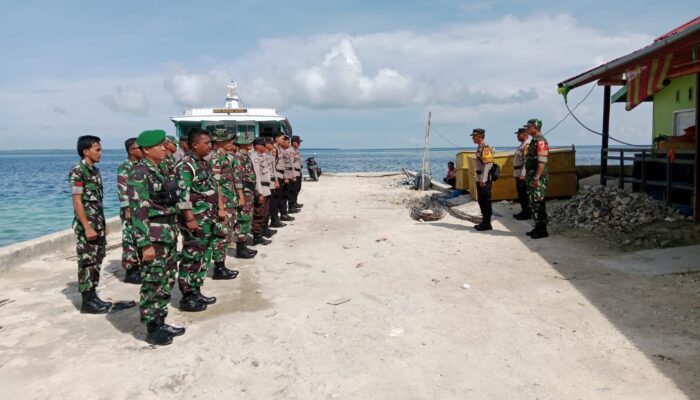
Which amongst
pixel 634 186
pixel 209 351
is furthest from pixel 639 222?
pixel 209 351

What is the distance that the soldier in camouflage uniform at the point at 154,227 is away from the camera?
12.9ft

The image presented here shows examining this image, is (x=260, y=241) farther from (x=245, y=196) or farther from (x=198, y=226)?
(x=198, y=226)

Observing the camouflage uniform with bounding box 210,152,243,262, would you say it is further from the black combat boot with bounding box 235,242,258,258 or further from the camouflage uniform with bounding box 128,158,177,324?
the camouflage uniform with bounding box 128,158,177,324

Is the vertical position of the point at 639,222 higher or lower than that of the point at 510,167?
lower

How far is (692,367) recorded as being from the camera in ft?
11.5

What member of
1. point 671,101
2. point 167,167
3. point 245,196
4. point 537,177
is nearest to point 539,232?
point 537,177

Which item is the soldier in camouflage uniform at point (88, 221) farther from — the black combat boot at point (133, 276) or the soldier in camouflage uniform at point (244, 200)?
the soldier in camouflage uniform at point (244, 200)

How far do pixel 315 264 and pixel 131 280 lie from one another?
2298 mm

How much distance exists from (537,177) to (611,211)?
5.61 feet

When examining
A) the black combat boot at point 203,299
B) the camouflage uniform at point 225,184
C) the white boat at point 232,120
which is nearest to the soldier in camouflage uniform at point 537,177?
the camouflage uniform at point 225,184

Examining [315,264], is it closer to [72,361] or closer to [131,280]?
[131,280]

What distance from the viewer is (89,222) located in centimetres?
485

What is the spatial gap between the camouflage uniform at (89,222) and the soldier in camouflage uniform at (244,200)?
84.2 inches

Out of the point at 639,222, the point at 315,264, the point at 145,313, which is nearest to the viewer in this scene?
the point at 145,313
